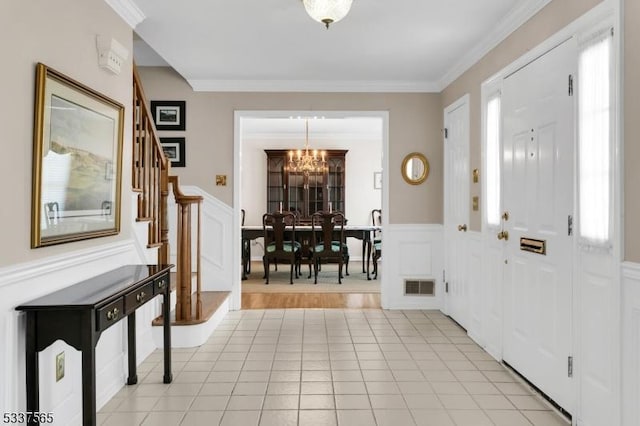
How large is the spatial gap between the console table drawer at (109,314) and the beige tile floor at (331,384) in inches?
30.7

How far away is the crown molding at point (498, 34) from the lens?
2996 mm

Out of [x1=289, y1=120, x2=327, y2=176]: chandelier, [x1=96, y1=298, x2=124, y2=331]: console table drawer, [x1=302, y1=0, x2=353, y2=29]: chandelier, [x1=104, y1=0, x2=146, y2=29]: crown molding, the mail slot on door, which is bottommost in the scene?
[x1=96, y1=298, x2=124, y2=331]: console table drawer

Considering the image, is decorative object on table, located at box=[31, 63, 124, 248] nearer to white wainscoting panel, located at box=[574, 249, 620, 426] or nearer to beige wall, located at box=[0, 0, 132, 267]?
beige wall, located at box=[0, 0, 132, 267]

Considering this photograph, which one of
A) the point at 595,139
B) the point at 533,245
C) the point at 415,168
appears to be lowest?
the point at 533,245

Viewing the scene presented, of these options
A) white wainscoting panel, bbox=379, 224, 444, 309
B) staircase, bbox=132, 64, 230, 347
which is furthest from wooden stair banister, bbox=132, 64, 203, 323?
white wainscoting panel, bbox=379, 224, 444, 309

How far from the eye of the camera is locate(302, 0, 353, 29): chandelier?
8.92ft

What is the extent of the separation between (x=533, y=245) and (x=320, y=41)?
2.35 meters

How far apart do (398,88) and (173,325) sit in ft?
11.4

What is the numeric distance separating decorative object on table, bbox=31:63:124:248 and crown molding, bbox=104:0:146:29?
0.66m

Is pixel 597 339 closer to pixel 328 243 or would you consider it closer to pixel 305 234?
pixel 328 243

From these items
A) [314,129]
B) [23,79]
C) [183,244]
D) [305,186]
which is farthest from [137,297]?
[314,129]

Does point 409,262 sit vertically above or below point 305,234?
below

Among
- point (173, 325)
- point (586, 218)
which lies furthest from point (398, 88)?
point (173, 325)

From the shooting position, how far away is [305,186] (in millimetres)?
8852
